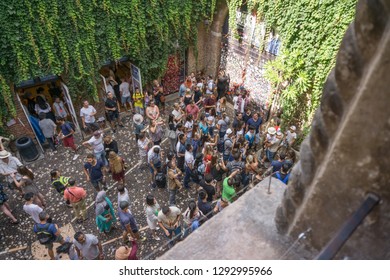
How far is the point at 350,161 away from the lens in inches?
90.0

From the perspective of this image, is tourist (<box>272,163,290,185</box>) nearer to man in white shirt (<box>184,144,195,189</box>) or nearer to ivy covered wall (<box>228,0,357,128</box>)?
man in white shirt (<box>184,144,195,189</box>)

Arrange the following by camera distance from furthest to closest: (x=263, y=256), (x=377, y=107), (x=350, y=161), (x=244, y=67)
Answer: (x=244, y=67) < (x=263, y=256) < (x=350, y=161) < (x=377, y=107)

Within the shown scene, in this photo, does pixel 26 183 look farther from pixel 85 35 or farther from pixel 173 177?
pixel 85 35

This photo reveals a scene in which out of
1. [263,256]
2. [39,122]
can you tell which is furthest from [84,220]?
[263,256]

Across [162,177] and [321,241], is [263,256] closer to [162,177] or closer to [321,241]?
[321,241]

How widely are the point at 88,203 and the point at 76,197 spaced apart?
A: 5.04ft

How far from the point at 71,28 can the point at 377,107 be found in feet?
33.7

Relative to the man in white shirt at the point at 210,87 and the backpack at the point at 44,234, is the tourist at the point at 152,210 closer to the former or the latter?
the backpack at the point at 44,234

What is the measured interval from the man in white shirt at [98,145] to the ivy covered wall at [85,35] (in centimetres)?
323

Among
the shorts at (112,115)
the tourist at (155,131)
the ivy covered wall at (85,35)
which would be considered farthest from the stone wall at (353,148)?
the ivy covered wall at (85,35)

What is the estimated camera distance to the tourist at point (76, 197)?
7.37m

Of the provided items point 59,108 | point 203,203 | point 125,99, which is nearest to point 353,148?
point 203,203

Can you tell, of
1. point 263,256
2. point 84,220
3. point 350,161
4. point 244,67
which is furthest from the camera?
point 244,67

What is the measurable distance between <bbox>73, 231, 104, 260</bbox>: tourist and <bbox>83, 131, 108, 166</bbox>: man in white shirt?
3.28 m
